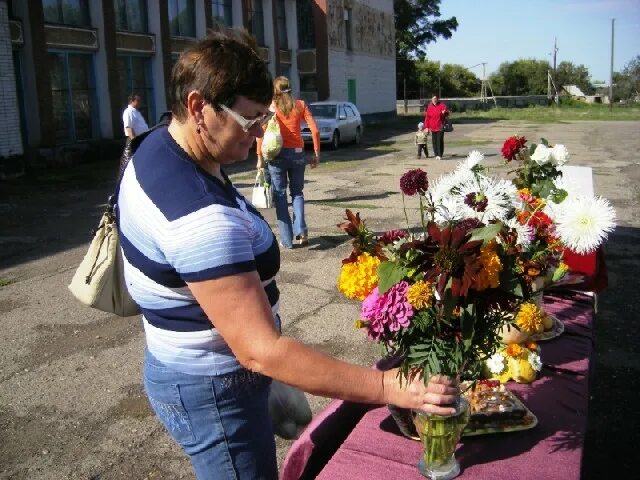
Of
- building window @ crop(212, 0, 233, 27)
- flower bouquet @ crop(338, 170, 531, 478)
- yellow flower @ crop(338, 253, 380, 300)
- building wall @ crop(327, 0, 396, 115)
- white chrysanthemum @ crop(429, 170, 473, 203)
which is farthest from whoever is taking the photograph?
building wall @ crop(327, 0, 396, 115)

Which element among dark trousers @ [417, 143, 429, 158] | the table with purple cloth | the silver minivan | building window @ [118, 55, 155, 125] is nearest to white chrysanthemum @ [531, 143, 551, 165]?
the table with purple cloth

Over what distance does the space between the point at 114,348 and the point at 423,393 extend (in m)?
3.84

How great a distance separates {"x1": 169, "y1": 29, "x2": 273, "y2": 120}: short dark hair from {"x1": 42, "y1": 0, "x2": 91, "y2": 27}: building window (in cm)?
1853

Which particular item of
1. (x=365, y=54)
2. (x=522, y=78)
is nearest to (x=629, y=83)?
(x=522, y=78)

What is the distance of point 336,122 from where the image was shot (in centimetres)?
2264

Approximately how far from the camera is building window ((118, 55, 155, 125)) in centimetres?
2075

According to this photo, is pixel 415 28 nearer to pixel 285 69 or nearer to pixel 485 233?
pixel 285 69

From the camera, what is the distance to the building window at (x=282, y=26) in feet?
101

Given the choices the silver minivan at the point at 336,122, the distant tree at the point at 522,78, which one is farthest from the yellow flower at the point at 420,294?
the distant tree at the point at 522,78

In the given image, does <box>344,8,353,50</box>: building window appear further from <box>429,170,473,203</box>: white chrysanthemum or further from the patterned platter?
<box>429,170,473,203</box>: white chrysanthemum

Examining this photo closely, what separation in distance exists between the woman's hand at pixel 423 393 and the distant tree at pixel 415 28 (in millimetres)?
50006

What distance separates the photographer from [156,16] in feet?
71.9

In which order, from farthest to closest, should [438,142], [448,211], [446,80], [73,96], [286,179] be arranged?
[446,80], [73,96], [438,142], [286,179], [448,211]

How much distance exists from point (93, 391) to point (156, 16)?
65.2 feet
